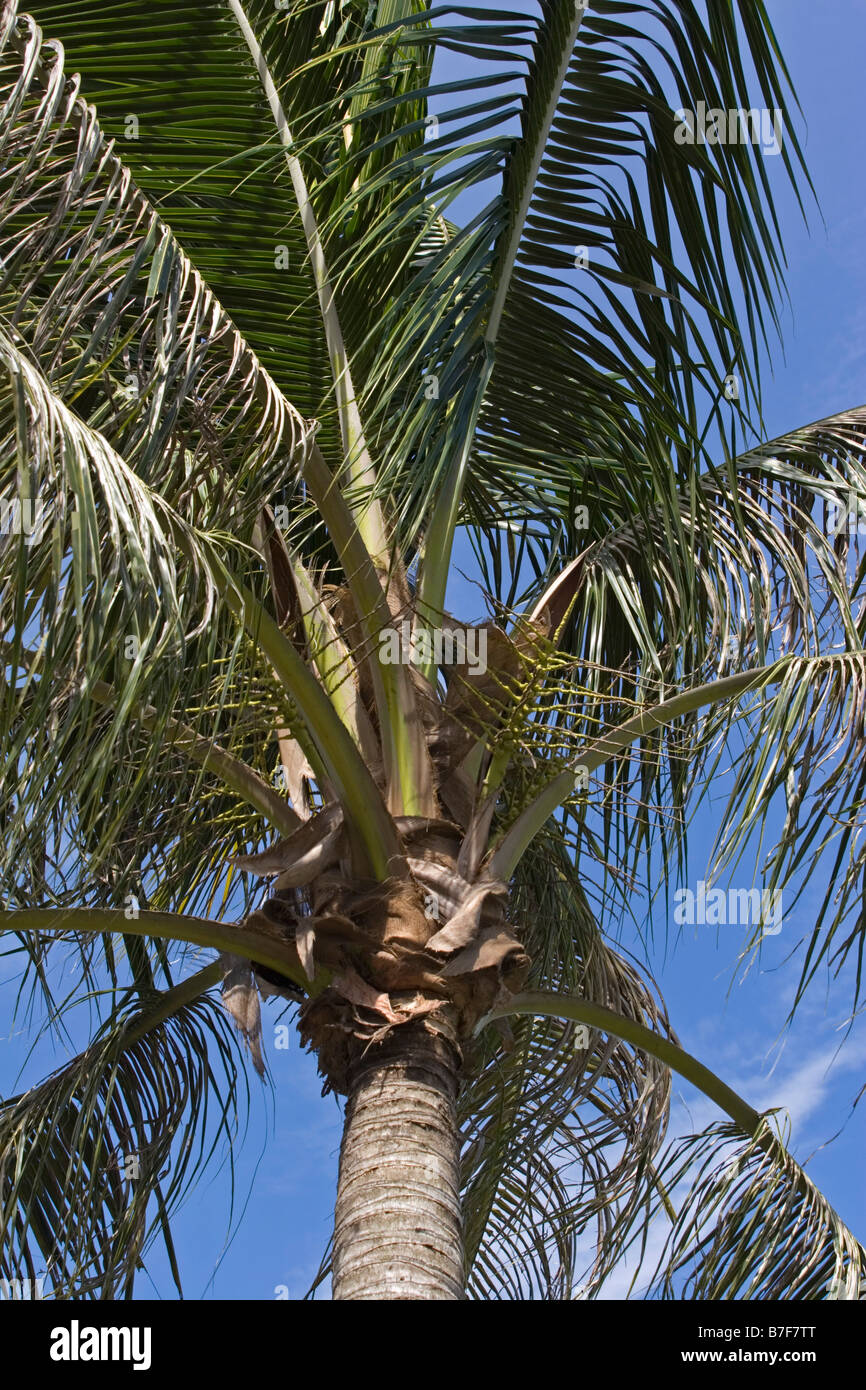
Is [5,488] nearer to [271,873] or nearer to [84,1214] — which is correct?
[271,873]

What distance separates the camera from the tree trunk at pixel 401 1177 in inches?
127

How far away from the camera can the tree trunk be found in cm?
323

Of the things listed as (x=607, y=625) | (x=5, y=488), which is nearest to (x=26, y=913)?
(x=5, y=488)

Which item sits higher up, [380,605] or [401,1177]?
[380,605]

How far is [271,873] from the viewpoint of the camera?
3.93 m

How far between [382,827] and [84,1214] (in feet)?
6.18

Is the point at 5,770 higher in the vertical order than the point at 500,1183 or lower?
higher

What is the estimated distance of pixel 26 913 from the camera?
12.0ft

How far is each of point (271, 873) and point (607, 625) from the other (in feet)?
6.88

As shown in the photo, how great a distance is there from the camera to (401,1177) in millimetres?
3391

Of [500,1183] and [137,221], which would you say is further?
[500,1183]
